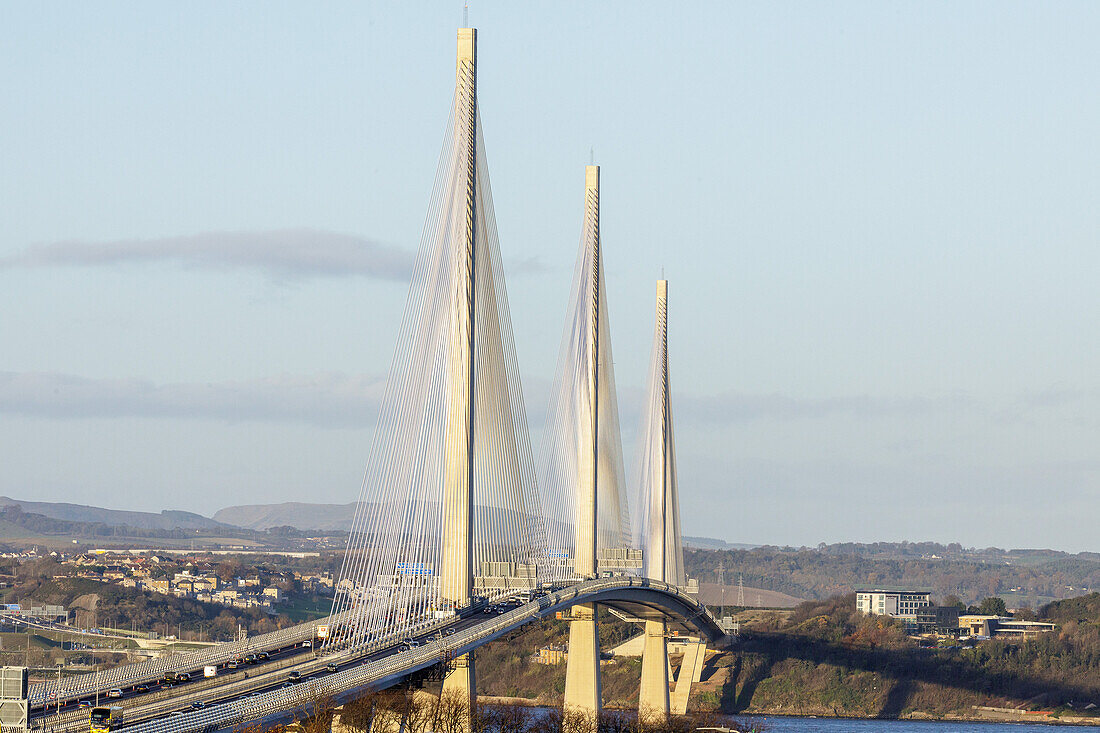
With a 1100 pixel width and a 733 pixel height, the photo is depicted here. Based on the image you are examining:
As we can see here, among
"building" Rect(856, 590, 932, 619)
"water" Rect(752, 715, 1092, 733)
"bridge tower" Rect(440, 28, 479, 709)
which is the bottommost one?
"water" Rect(752, 715, 1092, 733)

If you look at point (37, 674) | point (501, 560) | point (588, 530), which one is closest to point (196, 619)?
point (37, 674)

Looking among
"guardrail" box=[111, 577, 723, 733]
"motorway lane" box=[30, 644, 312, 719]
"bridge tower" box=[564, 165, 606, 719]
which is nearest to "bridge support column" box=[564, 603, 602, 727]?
"bridge tower" box=[564, 165, 606, 719]

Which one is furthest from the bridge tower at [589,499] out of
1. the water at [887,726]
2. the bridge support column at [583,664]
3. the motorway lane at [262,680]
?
the water at [887,726]

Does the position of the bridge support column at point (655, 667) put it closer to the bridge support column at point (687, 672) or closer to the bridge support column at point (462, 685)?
the bridge support column at point (687, 672)

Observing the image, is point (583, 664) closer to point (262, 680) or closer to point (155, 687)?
point (262, 680)

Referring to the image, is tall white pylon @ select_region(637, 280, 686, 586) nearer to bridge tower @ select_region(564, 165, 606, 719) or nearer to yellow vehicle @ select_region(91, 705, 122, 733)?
bridge tower @ select_region(564, 165, 606, 719)
